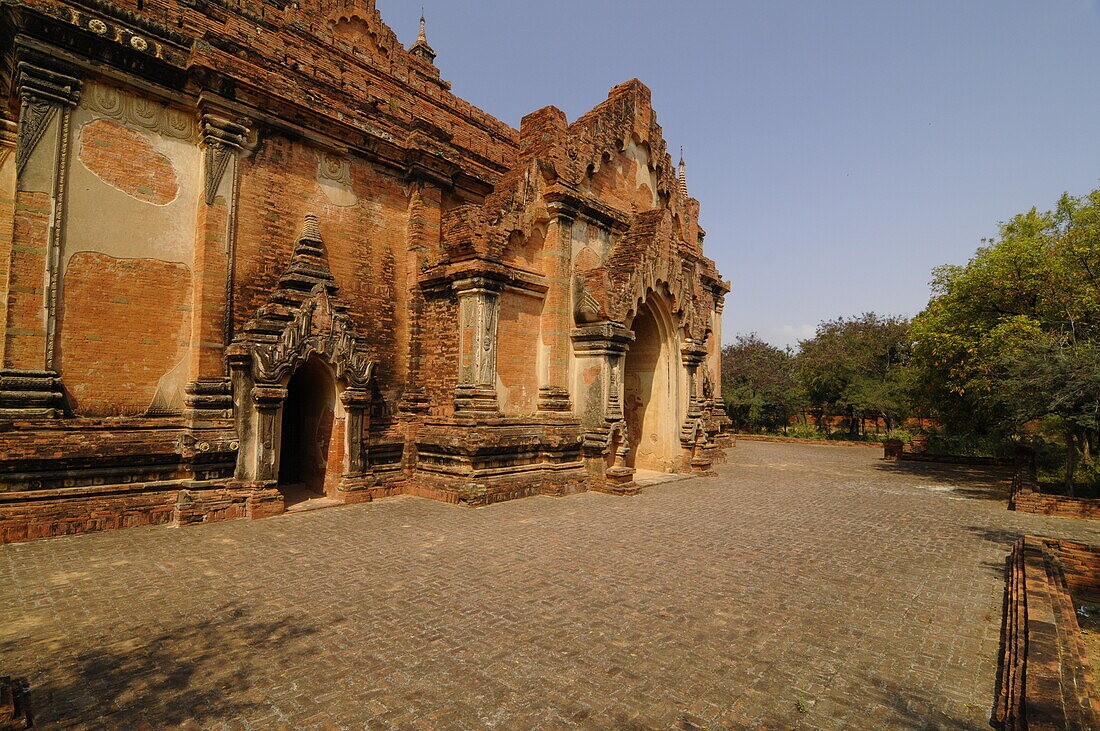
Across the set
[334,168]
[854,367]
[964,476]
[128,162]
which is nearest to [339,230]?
[334,168]

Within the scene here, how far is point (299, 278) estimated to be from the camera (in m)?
10.8

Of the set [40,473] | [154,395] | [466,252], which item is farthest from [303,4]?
[40,473]

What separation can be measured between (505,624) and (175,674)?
2.67 meters

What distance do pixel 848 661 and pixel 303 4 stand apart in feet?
55.5

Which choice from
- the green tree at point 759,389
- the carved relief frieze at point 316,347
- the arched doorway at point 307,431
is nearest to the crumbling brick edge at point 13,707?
the carved relief frieze at point 316,347

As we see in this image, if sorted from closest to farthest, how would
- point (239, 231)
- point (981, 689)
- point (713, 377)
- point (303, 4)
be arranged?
1. point (981, 689)
2. point (239, 231)
3. point (303, 4)
4. point (713, 377)

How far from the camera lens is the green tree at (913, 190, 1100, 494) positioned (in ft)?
39.1

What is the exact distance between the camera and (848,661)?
16.2 ft

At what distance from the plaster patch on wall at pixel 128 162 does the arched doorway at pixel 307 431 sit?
3.72m

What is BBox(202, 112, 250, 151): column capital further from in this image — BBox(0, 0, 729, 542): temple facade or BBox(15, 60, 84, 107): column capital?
BBox(15, 60, 84, 107): column capital

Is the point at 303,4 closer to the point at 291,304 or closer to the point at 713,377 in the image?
the point at 291,304

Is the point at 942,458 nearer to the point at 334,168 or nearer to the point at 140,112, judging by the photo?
the point at 334,168

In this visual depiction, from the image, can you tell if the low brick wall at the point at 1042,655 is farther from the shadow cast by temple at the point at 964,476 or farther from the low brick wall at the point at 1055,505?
the shadow cast by temple at the point at 964,476

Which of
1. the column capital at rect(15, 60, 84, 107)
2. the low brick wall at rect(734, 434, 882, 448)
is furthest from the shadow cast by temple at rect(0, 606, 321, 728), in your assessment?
the low brick wall at rect(734, 434, 882, 448)
